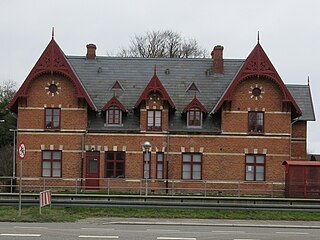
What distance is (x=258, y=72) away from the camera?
122 feet

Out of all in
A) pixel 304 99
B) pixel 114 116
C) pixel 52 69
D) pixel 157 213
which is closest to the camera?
Answer: pixel 157 213

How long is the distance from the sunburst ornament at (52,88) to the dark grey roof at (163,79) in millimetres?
2706

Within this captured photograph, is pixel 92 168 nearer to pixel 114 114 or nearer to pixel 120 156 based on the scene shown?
pixel 120 156

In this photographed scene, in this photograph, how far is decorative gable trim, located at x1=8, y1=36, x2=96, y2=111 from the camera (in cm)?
3709

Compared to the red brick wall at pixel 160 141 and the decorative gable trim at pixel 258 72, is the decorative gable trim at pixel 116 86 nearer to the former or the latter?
the red brick wall at pixel 160 141

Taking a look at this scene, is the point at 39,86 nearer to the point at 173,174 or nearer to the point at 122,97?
the point at 122,97

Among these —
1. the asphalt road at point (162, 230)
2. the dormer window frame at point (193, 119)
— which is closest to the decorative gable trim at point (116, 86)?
the dormer window frame at point (193, 119)

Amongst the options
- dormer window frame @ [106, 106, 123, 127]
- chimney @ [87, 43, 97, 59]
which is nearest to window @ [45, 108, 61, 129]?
dormer window frame @ [106, 106, 123, 127]

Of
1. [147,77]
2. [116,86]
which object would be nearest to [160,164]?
[116,86]

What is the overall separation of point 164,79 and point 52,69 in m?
8.36

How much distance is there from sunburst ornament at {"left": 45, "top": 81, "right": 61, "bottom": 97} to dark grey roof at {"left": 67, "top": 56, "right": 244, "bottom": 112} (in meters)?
2.73

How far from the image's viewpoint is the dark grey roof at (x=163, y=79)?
39.5 m

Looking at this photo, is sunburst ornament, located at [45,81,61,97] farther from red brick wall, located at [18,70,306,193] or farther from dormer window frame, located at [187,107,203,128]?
dormer window frame, located at [187,107,203,128]

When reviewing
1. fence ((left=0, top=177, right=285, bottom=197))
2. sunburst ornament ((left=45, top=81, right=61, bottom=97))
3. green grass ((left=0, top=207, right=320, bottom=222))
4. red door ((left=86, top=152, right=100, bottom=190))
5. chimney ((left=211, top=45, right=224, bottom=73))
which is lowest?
green grass ((left=0, top=207, right=320, bottom=222))
